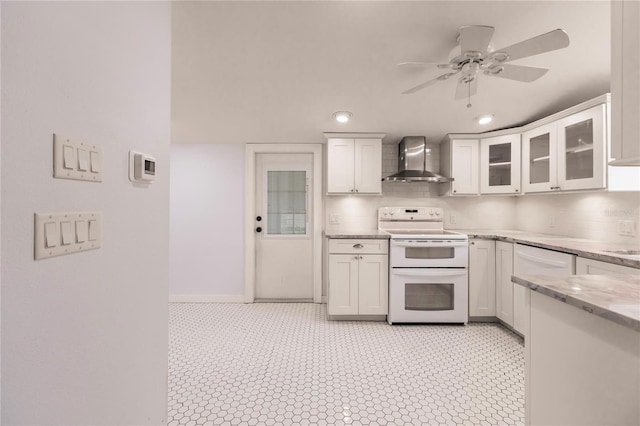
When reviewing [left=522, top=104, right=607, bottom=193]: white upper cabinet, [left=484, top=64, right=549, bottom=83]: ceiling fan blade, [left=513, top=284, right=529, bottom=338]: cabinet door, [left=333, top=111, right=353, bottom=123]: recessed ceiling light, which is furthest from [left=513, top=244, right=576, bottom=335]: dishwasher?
[left=333, top=111, right=353, bottom=123]: recessed ceiling light

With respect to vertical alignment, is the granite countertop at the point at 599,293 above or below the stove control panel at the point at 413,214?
below

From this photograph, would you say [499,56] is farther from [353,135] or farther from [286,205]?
[286,205]

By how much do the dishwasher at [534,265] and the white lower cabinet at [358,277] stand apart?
1.19 meters

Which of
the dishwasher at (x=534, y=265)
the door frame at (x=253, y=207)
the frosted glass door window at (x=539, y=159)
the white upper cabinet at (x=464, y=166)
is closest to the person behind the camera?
the dishwasher at (x=534, y=265)

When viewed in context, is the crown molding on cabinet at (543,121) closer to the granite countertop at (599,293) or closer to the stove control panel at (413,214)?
the stove control panel at (413,214)

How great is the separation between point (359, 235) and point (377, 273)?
45 cm

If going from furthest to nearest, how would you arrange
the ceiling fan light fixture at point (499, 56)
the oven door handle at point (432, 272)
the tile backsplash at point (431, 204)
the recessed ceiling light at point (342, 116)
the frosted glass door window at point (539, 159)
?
the tile backsplash at point (431, 204) < the oven door handle at point (432, 272) < the recessed ceiling light at point (342, 116) < the frosted glass door window at point (539, 159) < the ceiling fan light fixture at point (499, 56)

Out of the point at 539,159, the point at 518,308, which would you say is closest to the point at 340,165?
the point at 539,159

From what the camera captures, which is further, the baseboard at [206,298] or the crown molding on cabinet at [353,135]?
the baseboard at [206,298]

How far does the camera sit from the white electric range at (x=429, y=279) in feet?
9.84

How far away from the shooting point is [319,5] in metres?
1.65

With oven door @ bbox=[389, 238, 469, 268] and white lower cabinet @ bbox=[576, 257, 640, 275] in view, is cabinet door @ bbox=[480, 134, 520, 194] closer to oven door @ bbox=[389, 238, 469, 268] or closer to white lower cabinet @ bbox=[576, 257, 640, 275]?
oven door @ bbox=[389, 238, 469, 268]

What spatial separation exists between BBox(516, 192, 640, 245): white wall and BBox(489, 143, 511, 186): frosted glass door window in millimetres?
484

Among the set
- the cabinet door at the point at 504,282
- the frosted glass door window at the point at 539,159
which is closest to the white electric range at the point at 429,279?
the cabinet door at the point at 504,282
